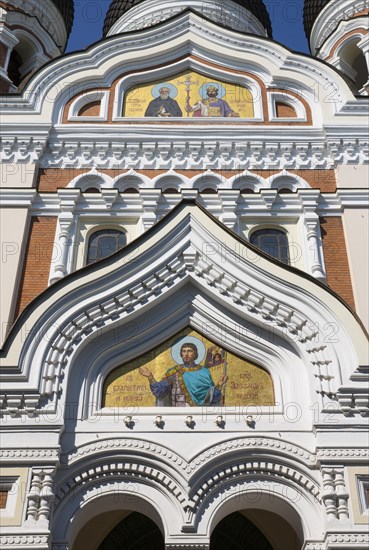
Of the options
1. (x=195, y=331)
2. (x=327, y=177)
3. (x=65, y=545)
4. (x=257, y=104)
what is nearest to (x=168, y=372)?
(x=195, y=331)

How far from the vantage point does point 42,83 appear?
11.8 m

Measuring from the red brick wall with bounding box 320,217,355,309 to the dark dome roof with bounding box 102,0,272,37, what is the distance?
8236mm

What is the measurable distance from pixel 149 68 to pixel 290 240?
11.6ft

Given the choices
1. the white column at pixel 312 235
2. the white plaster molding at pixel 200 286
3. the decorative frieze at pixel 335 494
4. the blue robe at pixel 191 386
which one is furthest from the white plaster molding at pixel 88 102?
the decorative frieze at pixel 335 494

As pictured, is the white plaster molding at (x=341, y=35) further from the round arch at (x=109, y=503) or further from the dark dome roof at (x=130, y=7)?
the round arch at (x=109, y=503)

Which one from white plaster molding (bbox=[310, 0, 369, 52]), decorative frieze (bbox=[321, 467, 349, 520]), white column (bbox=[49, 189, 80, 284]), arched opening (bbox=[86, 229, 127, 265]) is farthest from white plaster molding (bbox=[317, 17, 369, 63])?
decorative frieze (bbox=[321, 467, 349, 520])

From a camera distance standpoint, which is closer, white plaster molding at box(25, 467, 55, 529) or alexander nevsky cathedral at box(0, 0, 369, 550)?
white plaster molding at box(25, 467, 55, 529)

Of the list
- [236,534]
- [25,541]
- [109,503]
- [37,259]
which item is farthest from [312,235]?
[25,541]

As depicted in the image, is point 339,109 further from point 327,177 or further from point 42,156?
point 42,156

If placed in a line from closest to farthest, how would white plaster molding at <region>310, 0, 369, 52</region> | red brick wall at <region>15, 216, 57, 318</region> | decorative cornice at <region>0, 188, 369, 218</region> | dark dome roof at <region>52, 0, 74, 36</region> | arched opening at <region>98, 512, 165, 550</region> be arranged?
arched opening at <region>98, 512, 165, 550</region> → red brick wall at <region>15, 216, 57, 318</region> → decorative cornice at <region>0, 188, 369, 218</region> → white plaster molding at <region>310, 0, 369, 52</region> → dark dome roof at <region>52, 0, 74, 36</region>

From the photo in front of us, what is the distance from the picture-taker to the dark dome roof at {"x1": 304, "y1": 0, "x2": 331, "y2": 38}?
1680 cm

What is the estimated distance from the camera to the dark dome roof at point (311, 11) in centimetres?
1680

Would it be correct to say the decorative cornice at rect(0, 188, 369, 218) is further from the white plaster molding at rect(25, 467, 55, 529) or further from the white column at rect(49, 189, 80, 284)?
the white plaster molding at rect(25, 467, 55, 529)

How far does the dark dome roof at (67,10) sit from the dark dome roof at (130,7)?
74cm
